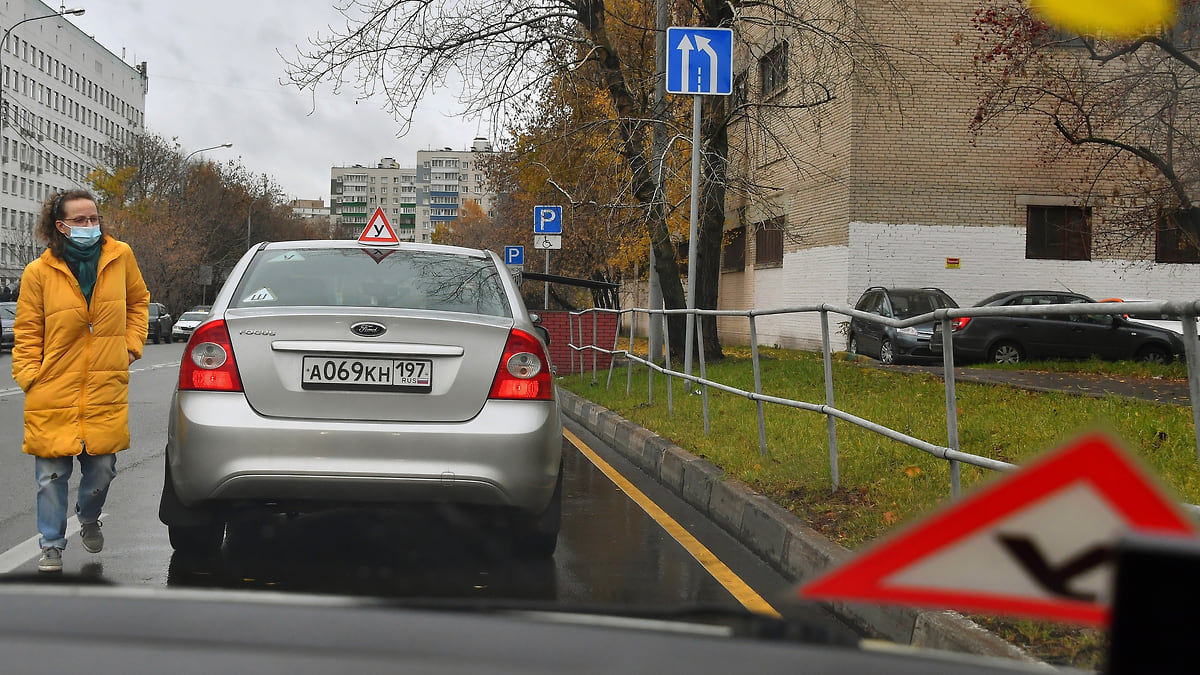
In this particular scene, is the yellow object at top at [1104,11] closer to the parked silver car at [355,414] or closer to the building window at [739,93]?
the parked silver car at [355,414]

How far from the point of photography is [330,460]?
505 centimetres

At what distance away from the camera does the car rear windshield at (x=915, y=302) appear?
21.0m

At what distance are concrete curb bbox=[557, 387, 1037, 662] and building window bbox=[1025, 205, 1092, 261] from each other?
53.9ft

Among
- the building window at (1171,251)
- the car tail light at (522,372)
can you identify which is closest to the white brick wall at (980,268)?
the building window at (1171,251)

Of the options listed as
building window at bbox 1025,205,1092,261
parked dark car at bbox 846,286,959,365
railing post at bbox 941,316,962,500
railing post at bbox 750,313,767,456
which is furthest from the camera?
building window at bbox 1025,205,1092,261

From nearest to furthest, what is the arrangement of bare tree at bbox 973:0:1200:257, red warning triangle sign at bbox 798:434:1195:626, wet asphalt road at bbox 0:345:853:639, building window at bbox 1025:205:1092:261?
red warning triangle sign at bbox 798:434:1195:626 → wet asphalt road at bbox 0:345:853:639 → bare tree at bbox 973:0:1200:257 → building window at bbox 1025:205:1092:261

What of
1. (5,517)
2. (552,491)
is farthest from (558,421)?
(5,517)

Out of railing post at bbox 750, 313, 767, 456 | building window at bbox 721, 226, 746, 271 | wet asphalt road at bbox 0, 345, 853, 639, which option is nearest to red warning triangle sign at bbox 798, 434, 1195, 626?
wet asphalt road at bbox 0, 345, 853, 639

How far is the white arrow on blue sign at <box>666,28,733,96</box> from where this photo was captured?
11.2 m

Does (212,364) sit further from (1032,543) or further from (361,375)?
(1032,543)

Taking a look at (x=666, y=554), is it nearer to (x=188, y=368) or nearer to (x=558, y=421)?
(x=558, y=421)

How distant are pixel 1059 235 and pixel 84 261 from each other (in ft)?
76.9

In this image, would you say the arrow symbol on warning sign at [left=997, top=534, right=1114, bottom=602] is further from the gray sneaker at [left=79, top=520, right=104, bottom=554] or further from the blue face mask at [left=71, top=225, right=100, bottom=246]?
the gray sneaker at [left=79, top=520, right=104, bottom=554]

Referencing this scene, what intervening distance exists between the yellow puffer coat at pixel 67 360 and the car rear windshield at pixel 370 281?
1.93ft
